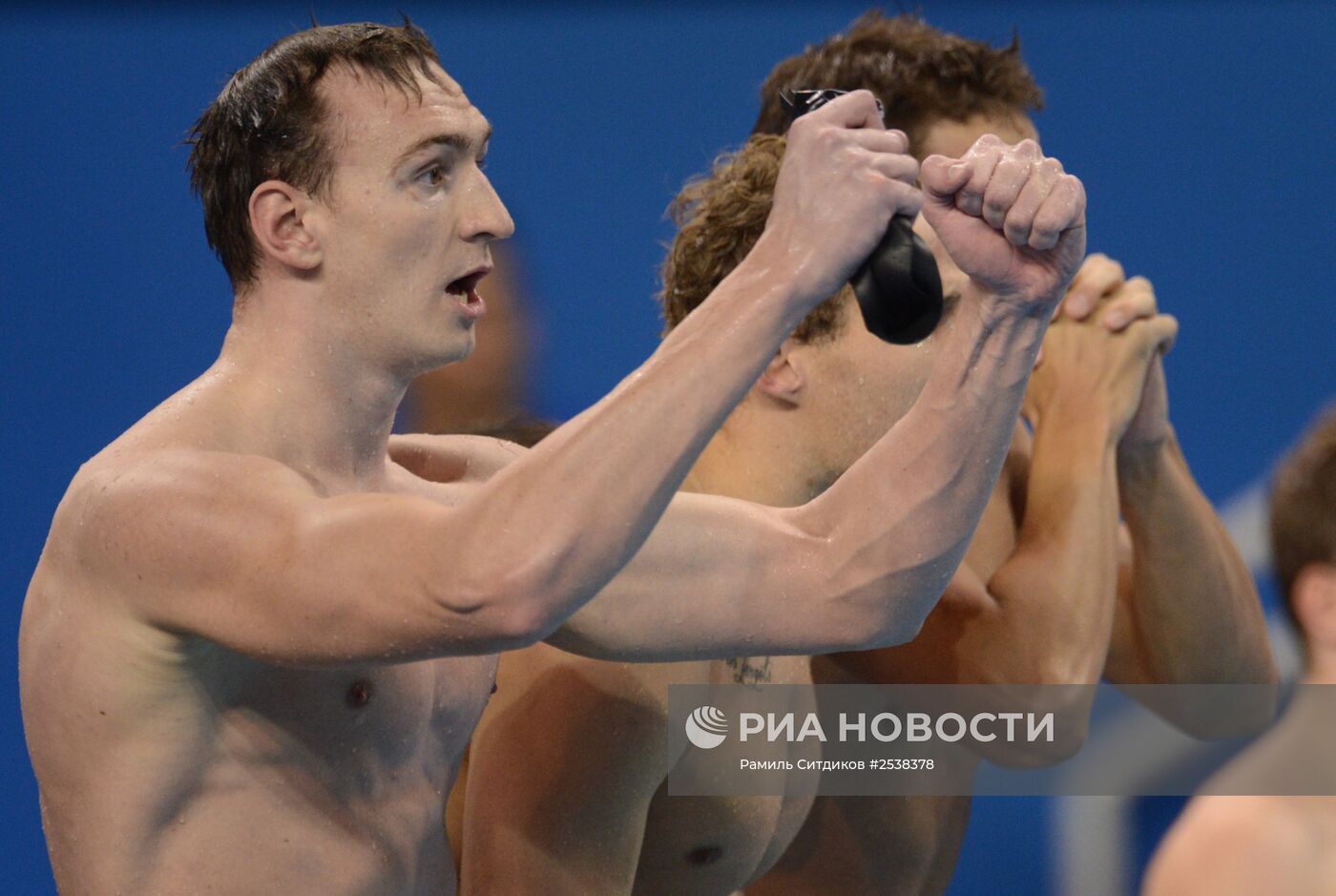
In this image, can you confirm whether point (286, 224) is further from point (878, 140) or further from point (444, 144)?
point (878, 140)

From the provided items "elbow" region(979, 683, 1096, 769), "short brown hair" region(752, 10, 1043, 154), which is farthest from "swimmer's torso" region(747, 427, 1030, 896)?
"short brown hair" region(752, 10, 1043, 154)

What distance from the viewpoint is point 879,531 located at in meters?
1.15

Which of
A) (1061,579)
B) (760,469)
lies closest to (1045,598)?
(1061,579)

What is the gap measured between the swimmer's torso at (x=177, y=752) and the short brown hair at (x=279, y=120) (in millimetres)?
152

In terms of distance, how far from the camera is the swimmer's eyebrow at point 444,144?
1.08 meters

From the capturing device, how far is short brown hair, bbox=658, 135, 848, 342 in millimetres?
1523

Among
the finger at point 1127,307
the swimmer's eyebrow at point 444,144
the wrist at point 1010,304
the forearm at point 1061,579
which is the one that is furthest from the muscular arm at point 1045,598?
the swimmer's eyebrow at point 444,144

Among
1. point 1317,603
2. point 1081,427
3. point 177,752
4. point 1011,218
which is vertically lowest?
point 177,752

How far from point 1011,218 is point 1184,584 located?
0.81 metres

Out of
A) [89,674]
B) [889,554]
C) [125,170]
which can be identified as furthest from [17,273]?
[889,554]

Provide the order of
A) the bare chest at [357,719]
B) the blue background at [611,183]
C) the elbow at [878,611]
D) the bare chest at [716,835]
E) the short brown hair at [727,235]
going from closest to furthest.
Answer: the bare chest at [357,719]
the elbow at [878,611]
the bare chest at [716,835]
the short brown hair at [727,235]
the blue background at [611,183]

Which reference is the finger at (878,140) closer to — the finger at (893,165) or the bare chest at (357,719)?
the finger at (893,165)

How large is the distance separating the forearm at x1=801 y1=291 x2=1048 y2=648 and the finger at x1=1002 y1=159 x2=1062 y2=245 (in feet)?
0.28

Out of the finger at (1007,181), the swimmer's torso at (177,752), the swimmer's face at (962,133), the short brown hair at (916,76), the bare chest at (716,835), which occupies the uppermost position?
the short brown hair at (916,76)
